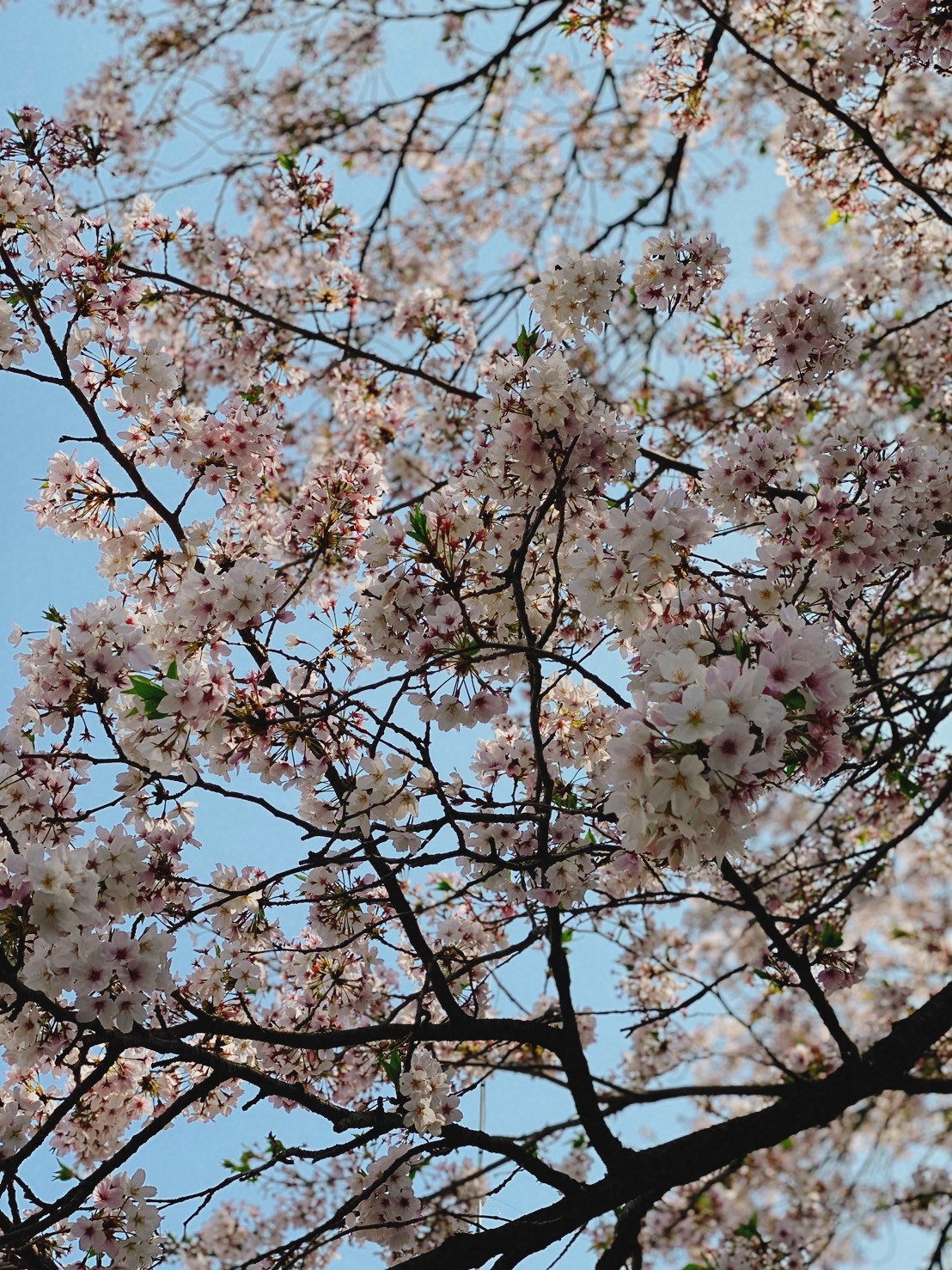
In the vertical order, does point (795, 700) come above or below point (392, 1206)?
above

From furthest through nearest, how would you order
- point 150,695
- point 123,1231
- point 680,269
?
point 680,269 → point 123,1231 → point 150,695

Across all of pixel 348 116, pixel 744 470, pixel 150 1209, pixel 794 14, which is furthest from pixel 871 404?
pixel 150 1209

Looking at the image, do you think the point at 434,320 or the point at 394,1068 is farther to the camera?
the point at 434,320

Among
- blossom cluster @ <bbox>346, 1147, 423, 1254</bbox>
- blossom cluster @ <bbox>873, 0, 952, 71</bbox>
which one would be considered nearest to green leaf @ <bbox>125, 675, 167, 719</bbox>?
blossom cluster @ <bbox>346, 1147, 423, 1254</bbox>

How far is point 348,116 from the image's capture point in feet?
24.8

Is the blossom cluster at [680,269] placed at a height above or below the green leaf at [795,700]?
above

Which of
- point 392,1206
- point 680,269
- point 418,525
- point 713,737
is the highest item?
point 680,269

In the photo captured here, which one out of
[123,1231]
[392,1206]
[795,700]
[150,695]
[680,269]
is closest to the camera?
[795,700]

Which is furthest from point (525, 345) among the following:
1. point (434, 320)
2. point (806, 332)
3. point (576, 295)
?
point (434, 320)

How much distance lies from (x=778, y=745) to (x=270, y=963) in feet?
9.59

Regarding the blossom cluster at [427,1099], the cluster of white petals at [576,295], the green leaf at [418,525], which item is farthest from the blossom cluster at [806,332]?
the blossom cluster at [427,1099]

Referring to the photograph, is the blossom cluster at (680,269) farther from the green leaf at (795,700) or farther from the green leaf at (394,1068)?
the green leaf at (394,1068)

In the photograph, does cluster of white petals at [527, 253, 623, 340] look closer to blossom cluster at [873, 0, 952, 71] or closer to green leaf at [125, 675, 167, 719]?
blossom cluster at [873, 0, 952, 71]

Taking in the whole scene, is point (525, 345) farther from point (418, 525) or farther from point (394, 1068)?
point (394, 1068)
